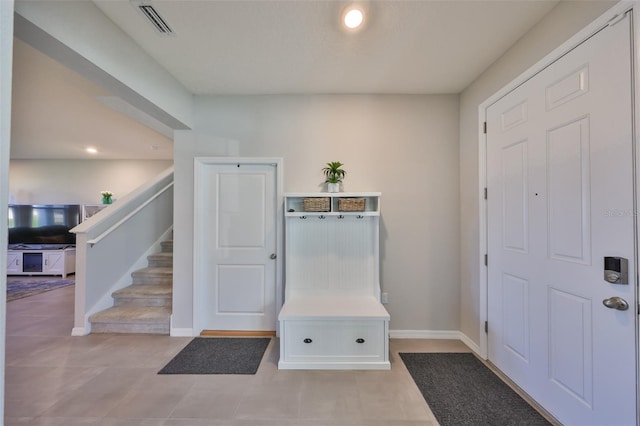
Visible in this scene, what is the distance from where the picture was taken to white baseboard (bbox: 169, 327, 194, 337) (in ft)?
9.75

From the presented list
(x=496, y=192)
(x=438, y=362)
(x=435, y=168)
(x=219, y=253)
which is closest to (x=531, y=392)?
(x=438, y=362)

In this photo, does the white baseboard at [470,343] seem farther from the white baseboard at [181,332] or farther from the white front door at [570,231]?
the white baseboard at [181,332]

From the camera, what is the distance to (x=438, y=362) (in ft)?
8.02

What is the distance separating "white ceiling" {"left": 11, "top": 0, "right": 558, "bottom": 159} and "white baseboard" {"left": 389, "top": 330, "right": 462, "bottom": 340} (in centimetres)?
256

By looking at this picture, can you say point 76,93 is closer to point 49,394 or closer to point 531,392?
point 49,394

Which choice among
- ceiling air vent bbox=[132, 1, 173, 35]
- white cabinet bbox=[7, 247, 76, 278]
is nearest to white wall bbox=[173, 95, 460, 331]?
ceiling air vent bbox=[132, 1, 173, 35]

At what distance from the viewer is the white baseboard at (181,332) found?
2.97 m

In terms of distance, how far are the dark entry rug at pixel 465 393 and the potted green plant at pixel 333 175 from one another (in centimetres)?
176

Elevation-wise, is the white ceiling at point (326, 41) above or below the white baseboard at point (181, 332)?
above

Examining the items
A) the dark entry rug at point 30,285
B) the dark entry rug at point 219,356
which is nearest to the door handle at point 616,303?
the dark entry rug at point 219,356

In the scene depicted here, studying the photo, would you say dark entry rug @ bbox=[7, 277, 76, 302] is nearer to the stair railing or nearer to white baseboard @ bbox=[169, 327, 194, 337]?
the stair railing

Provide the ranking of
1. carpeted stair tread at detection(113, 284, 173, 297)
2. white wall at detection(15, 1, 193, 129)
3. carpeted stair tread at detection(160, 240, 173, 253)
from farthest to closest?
carpeted stair tread at detection(160, 240, 173, 253) < carpeted stair tread at detection(113, 284, 173, 297) < white wall at detection(15, 1, 193, 129)

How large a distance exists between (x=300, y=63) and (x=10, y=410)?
3.27 m

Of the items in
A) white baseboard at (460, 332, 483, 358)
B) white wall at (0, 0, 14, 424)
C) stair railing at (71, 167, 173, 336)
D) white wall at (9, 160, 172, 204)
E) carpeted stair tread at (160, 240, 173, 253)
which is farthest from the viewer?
white wall at (9, 160, 172, 204)
